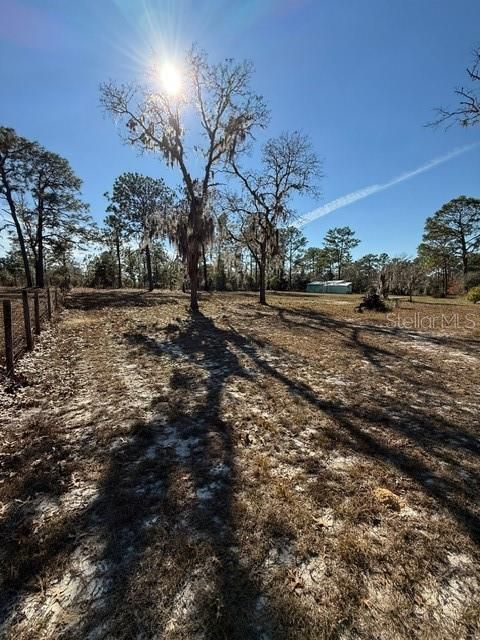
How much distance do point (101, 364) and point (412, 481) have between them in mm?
5033

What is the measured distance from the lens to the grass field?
1.58m

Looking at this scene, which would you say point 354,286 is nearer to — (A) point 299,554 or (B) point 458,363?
(B) point 458,363

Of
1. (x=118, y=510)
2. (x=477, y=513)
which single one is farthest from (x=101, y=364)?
(x=477, y=513)

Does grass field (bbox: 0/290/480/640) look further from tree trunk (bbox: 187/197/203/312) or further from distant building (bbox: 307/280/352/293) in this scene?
distant building (bbox: 307/280/352/293)

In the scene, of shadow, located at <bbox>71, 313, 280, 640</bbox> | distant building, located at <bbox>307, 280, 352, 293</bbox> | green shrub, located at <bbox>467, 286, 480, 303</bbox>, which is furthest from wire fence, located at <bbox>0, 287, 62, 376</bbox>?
distant building, located at <bbox>307, 280, 352, 293</bbox>

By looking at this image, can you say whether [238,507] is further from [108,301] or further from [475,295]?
[475,295]

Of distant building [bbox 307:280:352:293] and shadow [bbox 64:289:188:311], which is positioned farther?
distant building [bbox 307:280:352:293]

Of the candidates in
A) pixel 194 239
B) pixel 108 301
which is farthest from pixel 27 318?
pixel 108 301

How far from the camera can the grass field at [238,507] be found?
A: 1584 mm

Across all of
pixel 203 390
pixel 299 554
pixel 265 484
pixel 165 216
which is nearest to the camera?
pixel 299 554

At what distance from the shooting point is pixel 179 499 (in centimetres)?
238

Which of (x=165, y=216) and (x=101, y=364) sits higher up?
(x=165, y=216)

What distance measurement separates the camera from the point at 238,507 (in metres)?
2.29

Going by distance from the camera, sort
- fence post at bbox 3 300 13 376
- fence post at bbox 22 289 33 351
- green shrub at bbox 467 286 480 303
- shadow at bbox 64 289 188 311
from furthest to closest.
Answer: green shrub at bbox 467 286 480 303 → shadow at bbox 64 289 188 311 → fence post at bbox 22 289 33 351 → fence post at bbox 3 300 13 376
